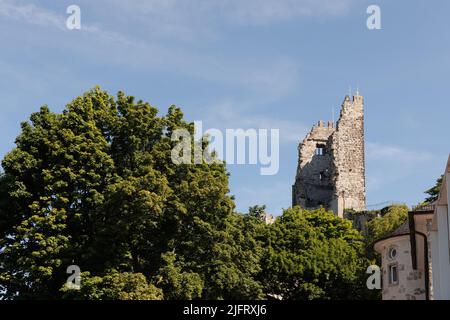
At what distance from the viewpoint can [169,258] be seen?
3672 cm

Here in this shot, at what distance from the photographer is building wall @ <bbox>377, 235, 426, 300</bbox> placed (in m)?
36.0

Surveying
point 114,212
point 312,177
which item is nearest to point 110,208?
point 114,212

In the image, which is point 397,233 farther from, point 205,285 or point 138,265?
point 138,265

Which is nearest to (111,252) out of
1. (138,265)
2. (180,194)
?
(138,265)

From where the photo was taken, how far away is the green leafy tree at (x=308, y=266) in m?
51.6

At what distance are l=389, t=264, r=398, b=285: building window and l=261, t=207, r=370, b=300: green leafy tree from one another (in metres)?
13.3

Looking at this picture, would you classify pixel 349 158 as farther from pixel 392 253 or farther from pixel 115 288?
pixel 115 288

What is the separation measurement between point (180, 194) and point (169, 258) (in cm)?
318

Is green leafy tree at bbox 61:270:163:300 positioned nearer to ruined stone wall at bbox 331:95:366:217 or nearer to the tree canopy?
the tree canopy

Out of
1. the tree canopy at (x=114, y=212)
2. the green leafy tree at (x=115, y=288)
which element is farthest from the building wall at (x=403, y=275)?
the green leafy tree at (x=115, y=288)

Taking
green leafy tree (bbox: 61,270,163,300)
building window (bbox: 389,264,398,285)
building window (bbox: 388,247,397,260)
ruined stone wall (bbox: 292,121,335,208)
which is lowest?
green leafy tree (bbox: 61,270,163,300)

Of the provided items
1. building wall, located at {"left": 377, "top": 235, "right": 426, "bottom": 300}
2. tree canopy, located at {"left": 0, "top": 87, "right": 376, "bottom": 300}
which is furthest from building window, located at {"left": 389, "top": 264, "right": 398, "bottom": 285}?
tree canopy, located at {"left": 0, "top": 87, "right": 376, "bottom": 300}
